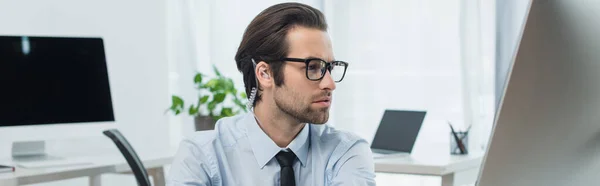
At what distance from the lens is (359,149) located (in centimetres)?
167

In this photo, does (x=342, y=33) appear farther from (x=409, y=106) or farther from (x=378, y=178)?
(x=378, y=178)

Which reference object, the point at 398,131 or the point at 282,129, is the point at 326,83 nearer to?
the point at 282,129

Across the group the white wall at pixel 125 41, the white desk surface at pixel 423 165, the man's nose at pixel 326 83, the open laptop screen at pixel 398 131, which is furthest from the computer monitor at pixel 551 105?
the white wall at pixel 125 41

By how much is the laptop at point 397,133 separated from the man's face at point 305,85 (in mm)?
1651

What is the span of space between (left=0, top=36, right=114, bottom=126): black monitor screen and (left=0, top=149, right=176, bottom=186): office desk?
0.66 ft

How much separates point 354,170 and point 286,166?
14 centimetres

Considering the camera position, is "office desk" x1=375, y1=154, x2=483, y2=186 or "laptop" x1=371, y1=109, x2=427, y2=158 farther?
"laptop" x1=371, y1=109, x2=427, y2=158

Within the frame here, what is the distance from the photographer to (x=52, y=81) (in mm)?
3340

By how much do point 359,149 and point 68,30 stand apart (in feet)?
9.52

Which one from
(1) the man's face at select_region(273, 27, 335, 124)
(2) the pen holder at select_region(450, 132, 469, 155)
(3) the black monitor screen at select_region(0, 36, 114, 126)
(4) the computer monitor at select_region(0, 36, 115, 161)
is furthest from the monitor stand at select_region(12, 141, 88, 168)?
(1) the man's face at select_region(273, 27, 335, 124)

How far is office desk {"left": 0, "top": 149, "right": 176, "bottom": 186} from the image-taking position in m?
2.79

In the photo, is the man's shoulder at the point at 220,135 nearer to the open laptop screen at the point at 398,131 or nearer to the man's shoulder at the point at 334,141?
the man's shoulder at the point at 334,141

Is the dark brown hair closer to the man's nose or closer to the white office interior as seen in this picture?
the man's nose

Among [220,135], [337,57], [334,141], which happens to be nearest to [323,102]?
[334,141]
